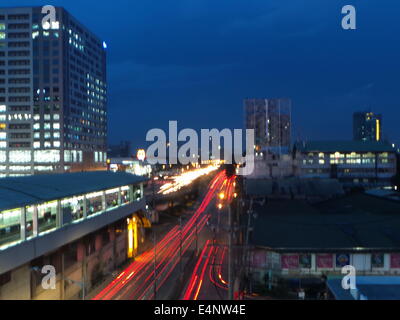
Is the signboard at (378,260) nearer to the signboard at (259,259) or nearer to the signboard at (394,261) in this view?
the signboard at (394,261)

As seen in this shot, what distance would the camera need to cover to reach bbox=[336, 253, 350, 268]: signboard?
48.0 ft

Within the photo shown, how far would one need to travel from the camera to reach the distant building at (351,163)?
48344mm

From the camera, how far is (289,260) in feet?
48.1

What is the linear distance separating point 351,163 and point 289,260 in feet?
126

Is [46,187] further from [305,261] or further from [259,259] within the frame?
[305,261]

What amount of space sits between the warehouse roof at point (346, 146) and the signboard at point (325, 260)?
3669 centimetres

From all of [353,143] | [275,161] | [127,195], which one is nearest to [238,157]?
[275,161]

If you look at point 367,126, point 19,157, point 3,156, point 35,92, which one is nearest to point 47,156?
point 19,157

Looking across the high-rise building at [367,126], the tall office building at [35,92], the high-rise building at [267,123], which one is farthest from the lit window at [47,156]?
the high-rise building at [367,126]

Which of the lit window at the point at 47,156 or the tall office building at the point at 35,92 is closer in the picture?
the tall office building at the point at 35,92
